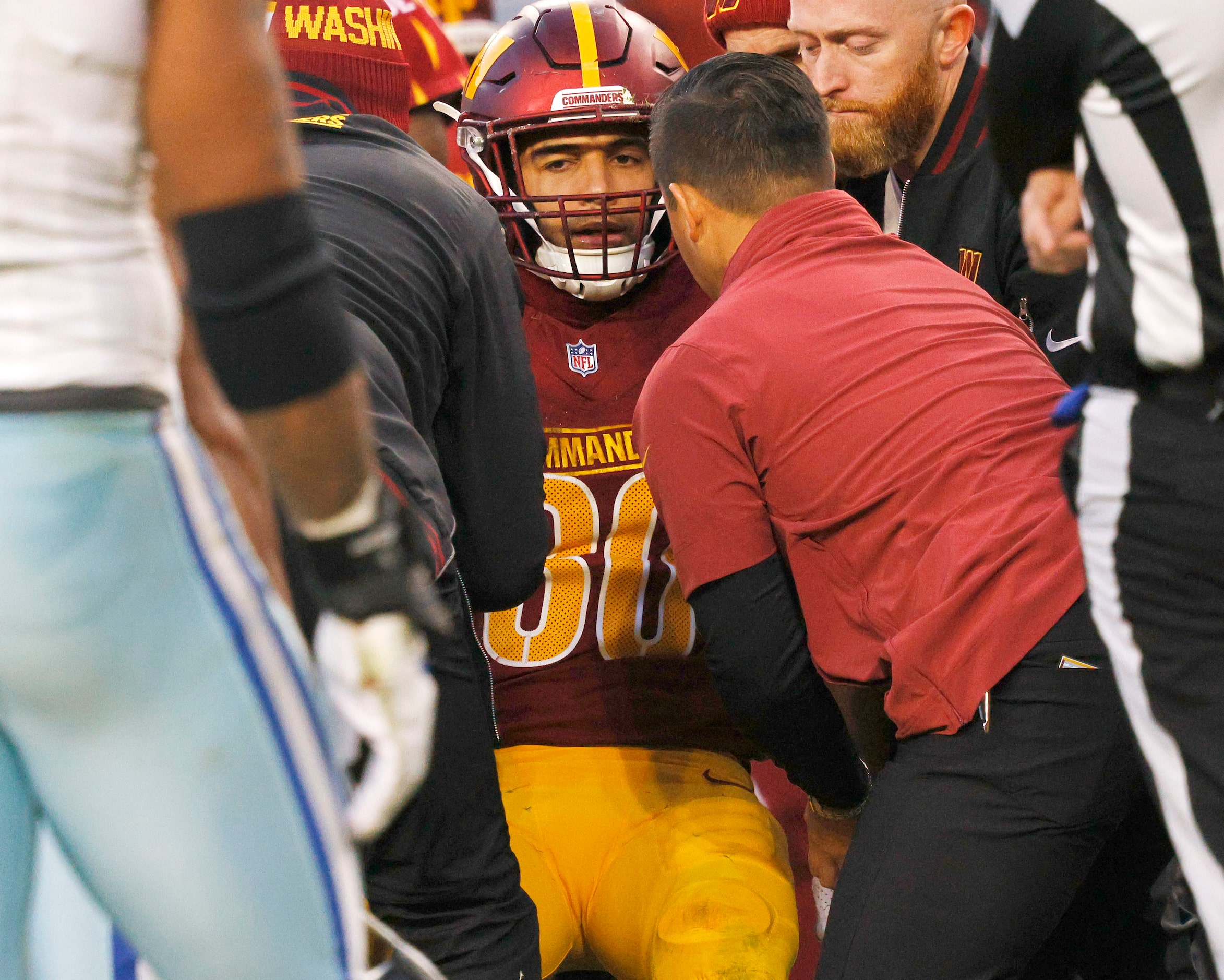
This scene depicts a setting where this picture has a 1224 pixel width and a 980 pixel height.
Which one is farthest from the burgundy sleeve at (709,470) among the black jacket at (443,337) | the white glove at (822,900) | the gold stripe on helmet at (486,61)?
the gold stripe on helmet at (486,61)

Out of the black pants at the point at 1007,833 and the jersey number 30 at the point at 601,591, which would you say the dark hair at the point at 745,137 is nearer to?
the jersey number 30 at the point at 601,591

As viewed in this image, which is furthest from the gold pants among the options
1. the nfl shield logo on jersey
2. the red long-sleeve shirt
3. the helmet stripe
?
the helmet stripe

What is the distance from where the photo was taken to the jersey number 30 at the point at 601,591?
2.11 metres

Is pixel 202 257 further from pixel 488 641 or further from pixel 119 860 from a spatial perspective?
pixel 488 641

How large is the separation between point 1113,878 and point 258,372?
1.54 meters

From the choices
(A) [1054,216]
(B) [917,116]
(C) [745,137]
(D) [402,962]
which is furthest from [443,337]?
(B) [917,116]

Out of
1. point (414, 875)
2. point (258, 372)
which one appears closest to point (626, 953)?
point (414, 875)

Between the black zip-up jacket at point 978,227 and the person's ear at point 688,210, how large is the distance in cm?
52

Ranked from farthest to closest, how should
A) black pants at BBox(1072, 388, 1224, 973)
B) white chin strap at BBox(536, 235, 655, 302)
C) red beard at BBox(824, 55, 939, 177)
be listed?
red beard at BBox(824, 55, 939, 177), white chin strap at BBox(536, 235, 655, 302), black pants at BBox(1072, 388, 1224, 973)

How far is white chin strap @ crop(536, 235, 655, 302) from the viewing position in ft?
7.06

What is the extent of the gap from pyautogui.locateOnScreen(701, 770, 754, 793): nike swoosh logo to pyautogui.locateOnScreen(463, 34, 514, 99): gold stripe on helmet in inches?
48.0

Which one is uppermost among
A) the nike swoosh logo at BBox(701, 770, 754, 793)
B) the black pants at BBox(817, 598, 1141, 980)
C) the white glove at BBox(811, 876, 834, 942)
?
the black pants at BBox(817, 598, 1141, 980)

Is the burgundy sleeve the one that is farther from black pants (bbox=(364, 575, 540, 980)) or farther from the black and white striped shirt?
the black and white striped shirt

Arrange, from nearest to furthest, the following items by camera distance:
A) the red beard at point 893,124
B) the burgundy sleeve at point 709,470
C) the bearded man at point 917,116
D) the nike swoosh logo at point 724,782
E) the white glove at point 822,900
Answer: the burgundy sleeve at point 709,470, the white glove at point 822,900, the nike swoosh logo at point 724,782, the bearded man at point 917,116, the red beard at point 893,124
